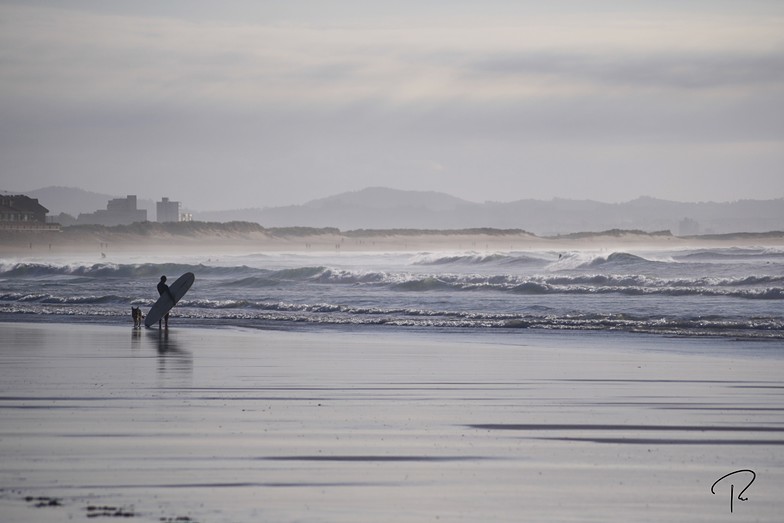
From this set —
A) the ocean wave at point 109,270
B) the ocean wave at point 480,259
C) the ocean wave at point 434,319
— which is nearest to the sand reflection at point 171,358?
the ocean wave at point 434,319

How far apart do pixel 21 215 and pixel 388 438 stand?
139 metres

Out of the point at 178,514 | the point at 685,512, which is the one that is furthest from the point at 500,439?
the point at 178,514

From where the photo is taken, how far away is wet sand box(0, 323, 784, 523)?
628cm

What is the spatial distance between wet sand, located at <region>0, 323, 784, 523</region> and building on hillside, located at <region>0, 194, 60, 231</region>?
123876mm

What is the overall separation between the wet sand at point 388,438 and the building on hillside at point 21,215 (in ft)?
406

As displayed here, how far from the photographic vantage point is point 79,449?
7629 millimetres

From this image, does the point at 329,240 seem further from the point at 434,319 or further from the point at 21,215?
the point at 434,319

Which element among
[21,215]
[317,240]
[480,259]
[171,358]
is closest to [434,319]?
[171,358]

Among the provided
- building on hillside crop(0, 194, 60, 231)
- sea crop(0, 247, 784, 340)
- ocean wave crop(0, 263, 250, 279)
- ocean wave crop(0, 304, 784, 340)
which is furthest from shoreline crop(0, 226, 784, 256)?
ocean wave crop(0, 304, 784, 340)

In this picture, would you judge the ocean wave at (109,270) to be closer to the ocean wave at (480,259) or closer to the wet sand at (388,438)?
the ocean wave at (480,259)

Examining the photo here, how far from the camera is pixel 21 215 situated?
449 feet

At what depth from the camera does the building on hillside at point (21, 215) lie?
429ft

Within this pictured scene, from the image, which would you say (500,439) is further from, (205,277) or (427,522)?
(205,277)

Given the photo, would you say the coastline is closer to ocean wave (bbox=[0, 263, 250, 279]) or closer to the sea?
ocean wave (bbox=[0, 263, 250, 279])
